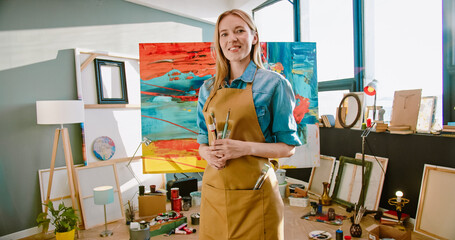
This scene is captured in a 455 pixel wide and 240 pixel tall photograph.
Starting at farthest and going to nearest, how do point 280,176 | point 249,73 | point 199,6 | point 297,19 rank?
point 199,6 < point 297,19 < point 280,176 < point 249,73

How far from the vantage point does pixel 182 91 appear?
291 cm

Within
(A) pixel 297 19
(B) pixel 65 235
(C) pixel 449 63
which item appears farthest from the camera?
(A) pixel 297 19

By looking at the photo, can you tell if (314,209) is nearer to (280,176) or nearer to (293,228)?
(293,228)

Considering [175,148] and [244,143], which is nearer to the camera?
[244,143]

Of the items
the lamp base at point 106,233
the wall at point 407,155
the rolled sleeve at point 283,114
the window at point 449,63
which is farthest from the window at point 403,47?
the lamp base at point 106,233

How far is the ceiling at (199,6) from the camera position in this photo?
161 inches

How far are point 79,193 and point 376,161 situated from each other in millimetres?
2810

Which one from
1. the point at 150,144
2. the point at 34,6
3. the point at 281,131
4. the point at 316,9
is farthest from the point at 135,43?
the point at 281,131

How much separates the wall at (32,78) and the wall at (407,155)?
2.96m

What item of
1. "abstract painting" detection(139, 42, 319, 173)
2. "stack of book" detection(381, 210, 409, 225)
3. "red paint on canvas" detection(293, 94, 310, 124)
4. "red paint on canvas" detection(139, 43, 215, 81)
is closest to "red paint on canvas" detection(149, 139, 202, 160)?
"abstract painting" detection(139, 42, 319, 173)

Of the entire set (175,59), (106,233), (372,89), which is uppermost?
(175,59)

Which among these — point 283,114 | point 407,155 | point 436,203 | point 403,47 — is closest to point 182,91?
point 283,114

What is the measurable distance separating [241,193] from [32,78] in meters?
2.86

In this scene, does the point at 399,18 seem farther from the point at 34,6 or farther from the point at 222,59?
the point at 34,6
